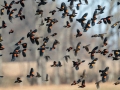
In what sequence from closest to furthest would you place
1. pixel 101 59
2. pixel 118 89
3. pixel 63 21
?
1. pixel 118 89
2. pixel 63 21
3. pixel 101 59

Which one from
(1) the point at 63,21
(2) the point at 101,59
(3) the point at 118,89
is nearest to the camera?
(3) the point at 118,89

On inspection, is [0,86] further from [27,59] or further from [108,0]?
[108,0]

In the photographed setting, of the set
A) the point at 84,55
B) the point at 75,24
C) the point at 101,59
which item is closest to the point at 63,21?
the point at 75,24

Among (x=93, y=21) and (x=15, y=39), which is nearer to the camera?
(x=93, y=21)

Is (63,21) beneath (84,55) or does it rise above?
above

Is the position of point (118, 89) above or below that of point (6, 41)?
below

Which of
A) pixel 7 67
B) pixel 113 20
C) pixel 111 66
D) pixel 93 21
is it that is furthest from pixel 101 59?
pixel 93 21

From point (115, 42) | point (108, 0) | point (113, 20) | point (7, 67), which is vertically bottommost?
point (7, 67)

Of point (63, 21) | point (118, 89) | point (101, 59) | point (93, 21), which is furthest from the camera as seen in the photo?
point (101, 59)

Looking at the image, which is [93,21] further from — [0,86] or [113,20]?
[0,86]
